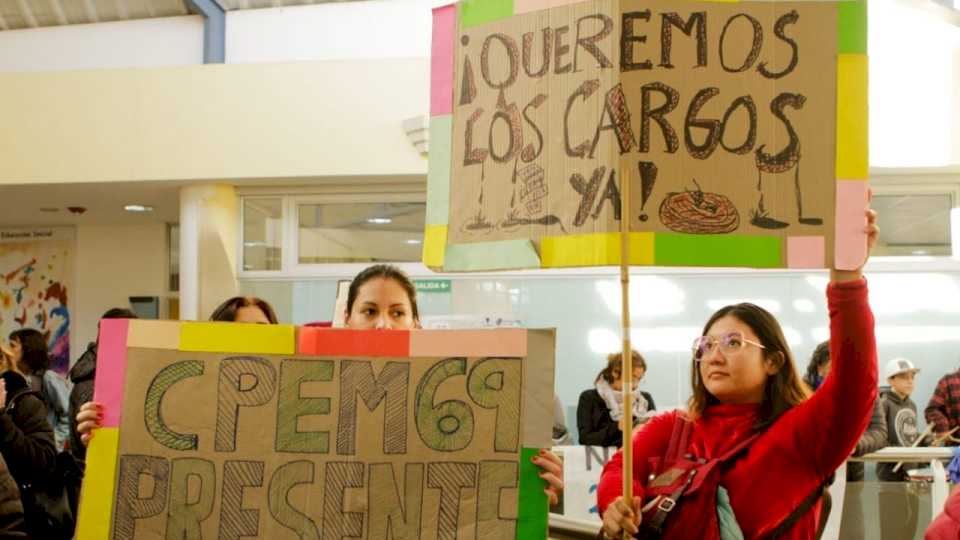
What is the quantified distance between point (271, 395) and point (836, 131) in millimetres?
1321

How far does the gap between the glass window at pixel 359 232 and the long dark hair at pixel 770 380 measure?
738 centimetres

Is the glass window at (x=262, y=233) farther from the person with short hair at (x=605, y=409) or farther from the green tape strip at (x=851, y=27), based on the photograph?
the green tape strip at (x=851, y=27)

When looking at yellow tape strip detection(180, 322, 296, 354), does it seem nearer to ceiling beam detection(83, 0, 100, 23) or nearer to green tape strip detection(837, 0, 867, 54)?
green tape strip detection(837, 0, 867, 54)

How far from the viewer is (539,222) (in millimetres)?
2570

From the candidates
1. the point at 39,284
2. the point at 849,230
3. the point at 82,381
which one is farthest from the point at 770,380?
the point at 39,284

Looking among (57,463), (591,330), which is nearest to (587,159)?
(57,463)

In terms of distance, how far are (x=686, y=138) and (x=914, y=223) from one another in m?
7.90

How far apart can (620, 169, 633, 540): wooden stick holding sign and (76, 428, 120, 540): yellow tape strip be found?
106 cm

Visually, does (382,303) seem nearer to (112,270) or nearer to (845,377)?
(845,377)

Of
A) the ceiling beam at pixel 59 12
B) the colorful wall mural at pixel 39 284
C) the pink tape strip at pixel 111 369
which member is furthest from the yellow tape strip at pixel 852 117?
the colorful wall mural at pixel 39 284

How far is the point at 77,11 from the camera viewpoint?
37.9 ft

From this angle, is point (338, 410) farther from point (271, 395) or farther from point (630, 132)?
point (630, 132)

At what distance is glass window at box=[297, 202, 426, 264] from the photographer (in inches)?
401

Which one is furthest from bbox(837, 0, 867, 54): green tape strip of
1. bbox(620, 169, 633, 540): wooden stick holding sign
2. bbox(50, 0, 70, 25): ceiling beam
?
bbox(50, 0, 70, 25): ceiling beam
